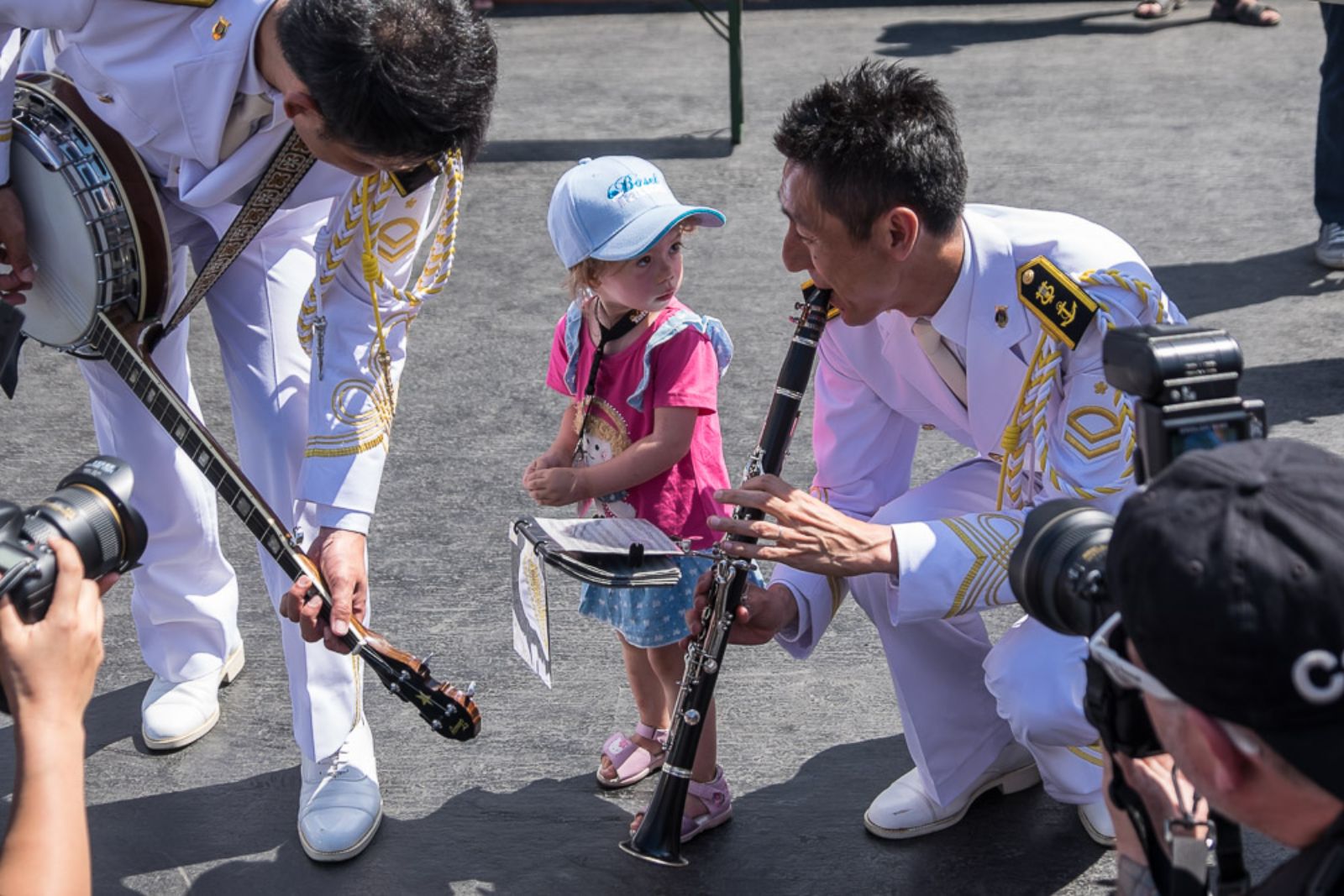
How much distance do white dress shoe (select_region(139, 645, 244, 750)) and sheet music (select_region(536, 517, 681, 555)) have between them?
44.8 inches

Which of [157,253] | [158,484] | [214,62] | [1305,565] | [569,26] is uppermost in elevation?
[1305,565]

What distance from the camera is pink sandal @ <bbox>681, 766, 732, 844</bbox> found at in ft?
10.0

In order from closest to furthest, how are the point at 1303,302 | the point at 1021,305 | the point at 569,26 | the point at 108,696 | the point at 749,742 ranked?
the point at 1021,305 → the point at 749,742 → the point at 108,696 → the point at 1303,302 → the point at 569,26

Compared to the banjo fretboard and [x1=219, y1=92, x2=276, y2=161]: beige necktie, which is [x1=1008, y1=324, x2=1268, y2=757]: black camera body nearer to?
the banjo fretboard

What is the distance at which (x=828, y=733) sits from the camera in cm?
338

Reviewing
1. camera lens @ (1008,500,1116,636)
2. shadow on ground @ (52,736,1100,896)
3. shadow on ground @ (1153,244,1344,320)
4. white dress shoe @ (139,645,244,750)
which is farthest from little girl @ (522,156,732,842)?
shadow on ground @ (1153,244,1344,320)

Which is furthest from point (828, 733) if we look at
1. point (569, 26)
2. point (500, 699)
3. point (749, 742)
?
point (569, 26)

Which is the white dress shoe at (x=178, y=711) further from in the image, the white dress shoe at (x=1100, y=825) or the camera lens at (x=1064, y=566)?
the camera lens at (x=1064, y=566)

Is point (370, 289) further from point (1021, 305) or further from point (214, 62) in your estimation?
point (1021, 305)

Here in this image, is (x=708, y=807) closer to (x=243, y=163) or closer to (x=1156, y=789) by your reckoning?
(x=1156, y=789)

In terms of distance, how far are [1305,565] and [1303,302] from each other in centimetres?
438

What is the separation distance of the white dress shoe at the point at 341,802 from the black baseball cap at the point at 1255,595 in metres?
2.02

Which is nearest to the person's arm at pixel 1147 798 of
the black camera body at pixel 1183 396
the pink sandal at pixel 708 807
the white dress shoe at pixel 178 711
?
the black camera body at pixel 1183 396

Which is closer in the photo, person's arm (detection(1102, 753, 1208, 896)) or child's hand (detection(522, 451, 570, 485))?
person's arm (detection(1102, 753, 1208, 896))
